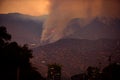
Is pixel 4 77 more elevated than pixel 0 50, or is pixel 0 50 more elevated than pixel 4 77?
pixel 0 50

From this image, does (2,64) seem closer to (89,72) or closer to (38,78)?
(38,78)

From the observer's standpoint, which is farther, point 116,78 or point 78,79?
point 78,79

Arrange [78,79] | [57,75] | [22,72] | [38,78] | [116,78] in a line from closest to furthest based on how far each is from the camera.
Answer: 1. [22,72]
2. [38,78]
3. [116,78]
4. [57,75]
5. [78,79]

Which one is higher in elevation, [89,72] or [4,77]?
[89,72]

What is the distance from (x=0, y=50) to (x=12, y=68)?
120 inches

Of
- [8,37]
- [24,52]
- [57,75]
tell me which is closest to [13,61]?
[8,37]

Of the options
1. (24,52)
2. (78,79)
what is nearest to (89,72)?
(78,79)

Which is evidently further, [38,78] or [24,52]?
[38,78]

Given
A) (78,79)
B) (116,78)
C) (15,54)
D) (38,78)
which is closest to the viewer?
(15,54)

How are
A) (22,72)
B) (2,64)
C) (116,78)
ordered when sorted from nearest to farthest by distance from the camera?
(2,64), (22,72), (116,78)

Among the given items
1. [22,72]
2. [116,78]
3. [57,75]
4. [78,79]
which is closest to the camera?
[22,72]

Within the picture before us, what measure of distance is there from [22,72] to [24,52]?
14.3ft

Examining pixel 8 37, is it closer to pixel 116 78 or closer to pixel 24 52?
pixel 24 52

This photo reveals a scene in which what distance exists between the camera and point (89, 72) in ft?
A: 483
